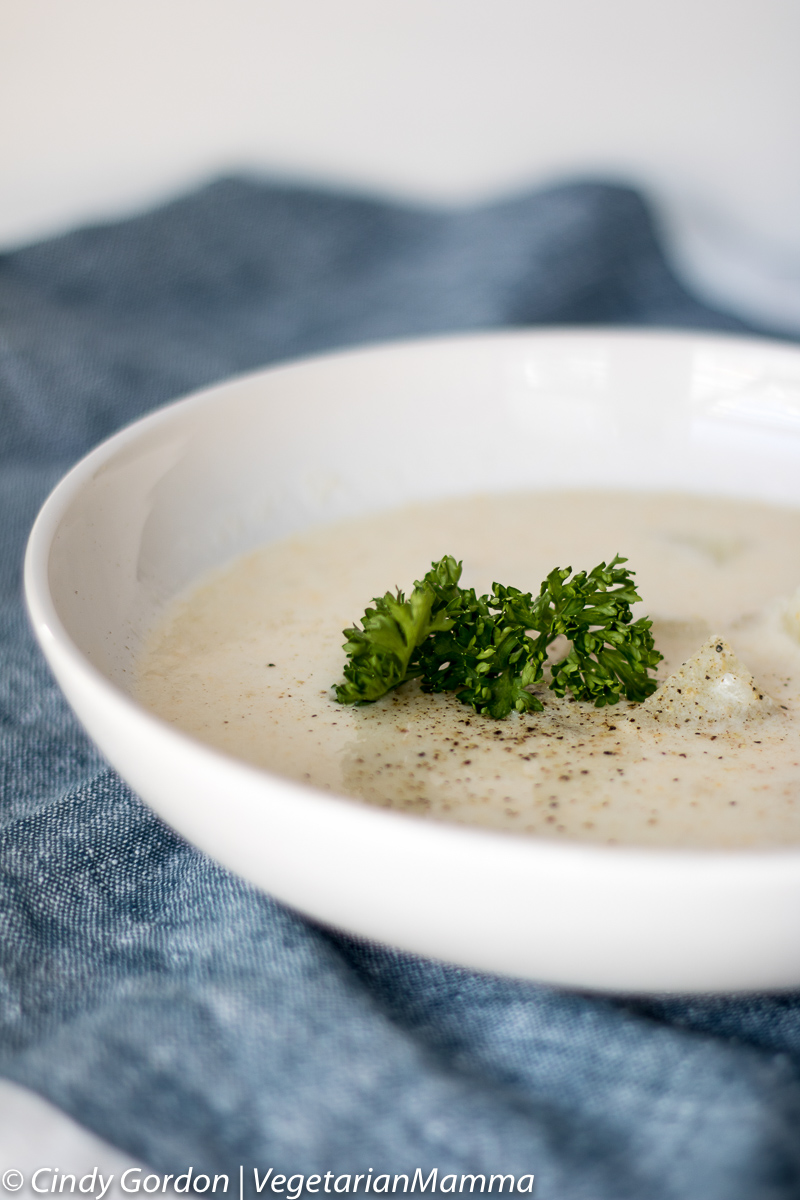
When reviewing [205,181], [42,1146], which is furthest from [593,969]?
[205,181]

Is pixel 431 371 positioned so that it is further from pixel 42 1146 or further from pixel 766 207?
pixel 766 207

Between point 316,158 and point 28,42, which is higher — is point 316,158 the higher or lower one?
the lower one

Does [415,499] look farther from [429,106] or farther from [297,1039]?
[429,106]

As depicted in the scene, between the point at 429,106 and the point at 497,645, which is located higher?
the point at 429,106

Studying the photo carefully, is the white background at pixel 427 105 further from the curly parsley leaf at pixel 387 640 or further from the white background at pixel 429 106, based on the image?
the curly parsley leaf at pixel 387 640

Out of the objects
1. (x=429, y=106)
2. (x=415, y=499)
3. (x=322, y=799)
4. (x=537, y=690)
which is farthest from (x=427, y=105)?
(x=322, y=799)

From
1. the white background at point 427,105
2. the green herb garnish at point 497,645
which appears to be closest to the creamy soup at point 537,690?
the green herb garnish at point 497,645

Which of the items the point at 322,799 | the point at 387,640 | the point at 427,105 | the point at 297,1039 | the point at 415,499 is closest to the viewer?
the point at 322,799

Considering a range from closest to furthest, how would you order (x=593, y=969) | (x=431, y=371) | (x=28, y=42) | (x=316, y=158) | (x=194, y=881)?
(x=593, y=969) < (x=194, y=881) < (x=431, y=371) < (x=28, y=42) < (x=316, y=158)
